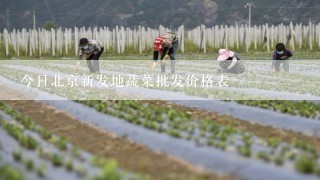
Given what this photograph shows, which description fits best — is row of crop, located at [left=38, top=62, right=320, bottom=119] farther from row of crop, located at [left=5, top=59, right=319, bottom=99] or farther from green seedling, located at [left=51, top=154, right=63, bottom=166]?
green seedling, located at [left=51, top=154, right=63, bottom=166]

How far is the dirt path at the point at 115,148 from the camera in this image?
22.2 feet

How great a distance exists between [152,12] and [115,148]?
203 feet

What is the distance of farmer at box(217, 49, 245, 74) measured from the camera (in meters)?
18.9

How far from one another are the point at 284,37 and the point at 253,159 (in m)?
29.8

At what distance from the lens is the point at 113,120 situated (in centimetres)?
1011

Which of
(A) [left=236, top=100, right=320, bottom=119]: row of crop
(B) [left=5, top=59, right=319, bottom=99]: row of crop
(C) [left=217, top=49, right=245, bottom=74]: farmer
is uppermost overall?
(C) [left=217, top=49, right=245, bottom=74]: farmer

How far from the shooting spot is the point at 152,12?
228ft

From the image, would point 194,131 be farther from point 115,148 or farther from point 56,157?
point 56,157

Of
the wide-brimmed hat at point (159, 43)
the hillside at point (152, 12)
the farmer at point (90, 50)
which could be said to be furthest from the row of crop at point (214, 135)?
the hillside at point (152, 12)

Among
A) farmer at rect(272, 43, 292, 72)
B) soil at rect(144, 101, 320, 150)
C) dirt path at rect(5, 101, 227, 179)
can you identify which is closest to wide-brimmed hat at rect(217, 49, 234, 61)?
farmer at rect(272, 43, 292, 72)

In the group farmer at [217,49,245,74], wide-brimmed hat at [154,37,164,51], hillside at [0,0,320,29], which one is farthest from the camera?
hillside at [0,0,320,29]

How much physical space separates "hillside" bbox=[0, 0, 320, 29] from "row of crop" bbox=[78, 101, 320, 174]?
2077 inches

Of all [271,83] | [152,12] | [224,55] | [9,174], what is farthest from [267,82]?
[152,12]

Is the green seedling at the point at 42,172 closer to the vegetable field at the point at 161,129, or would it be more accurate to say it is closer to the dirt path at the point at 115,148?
the vegetable field at the point at 161,129
